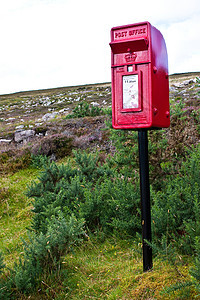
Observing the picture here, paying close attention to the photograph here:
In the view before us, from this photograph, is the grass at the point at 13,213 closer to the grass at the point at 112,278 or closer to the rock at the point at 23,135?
the grass at the point at 112,278

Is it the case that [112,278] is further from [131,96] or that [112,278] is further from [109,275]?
[131,96]

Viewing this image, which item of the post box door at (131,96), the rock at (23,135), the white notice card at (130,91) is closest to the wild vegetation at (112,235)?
the post box door at (131,96)

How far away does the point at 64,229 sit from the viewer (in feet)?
10.5

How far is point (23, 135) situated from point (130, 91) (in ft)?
33.3

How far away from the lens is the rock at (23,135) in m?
12.0

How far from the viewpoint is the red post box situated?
2.59 metres

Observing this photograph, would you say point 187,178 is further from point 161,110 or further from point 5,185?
point 5,185

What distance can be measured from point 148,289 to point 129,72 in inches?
76.8

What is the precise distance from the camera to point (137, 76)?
262 cm

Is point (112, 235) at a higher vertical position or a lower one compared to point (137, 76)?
lower

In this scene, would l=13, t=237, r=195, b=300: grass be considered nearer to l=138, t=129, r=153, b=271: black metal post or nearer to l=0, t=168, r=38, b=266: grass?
l=138, t=129, r=153, b=271: black metal post

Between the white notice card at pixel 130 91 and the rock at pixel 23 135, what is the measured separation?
9.67 m

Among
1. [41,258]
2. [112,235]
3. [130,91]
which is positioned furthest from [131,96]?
[112,235]

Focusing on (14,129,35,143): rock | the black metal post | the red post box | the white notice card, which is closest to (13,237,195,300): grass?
the black metal post
